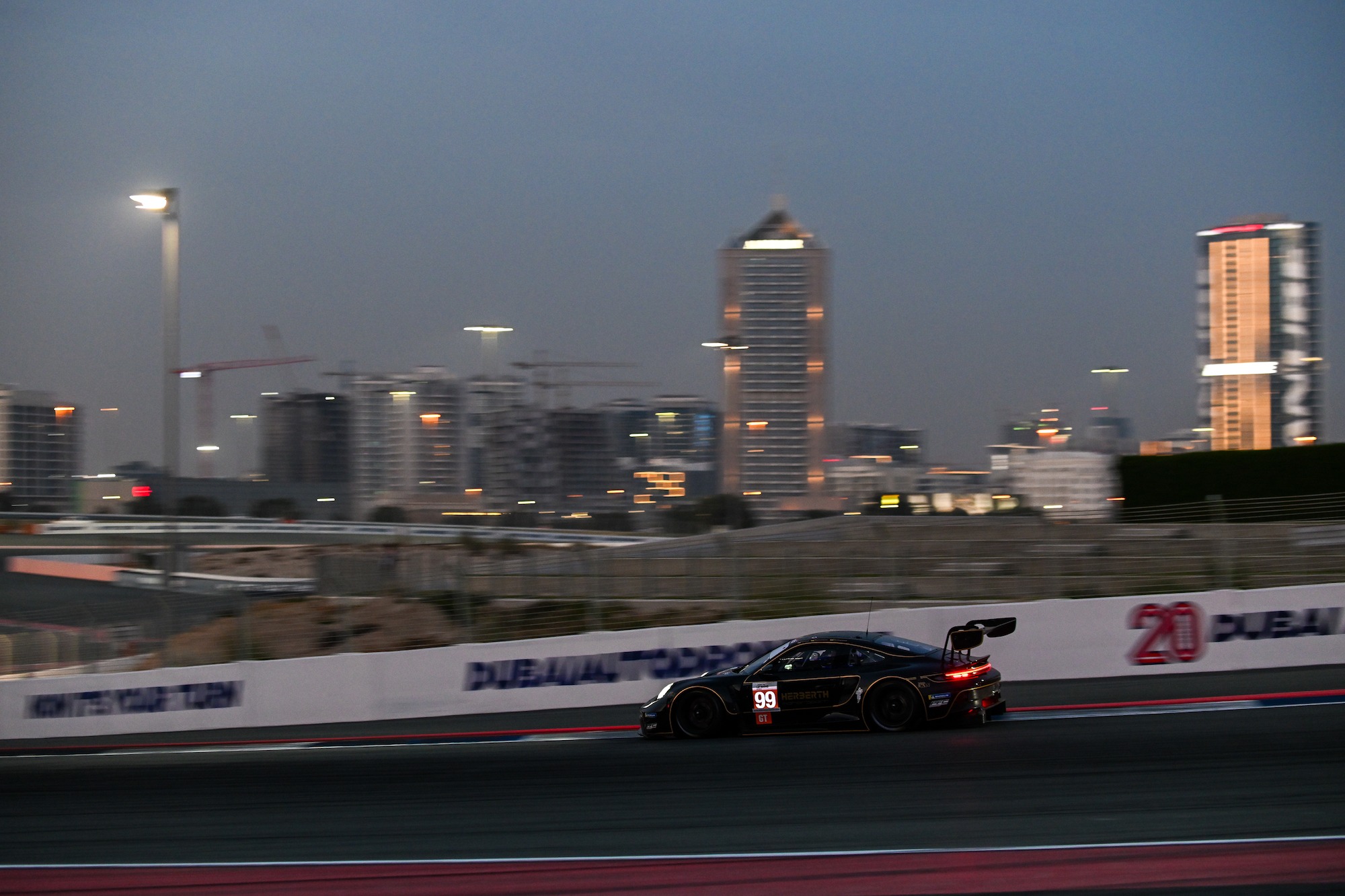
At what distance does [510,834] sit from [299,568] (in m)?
39.1

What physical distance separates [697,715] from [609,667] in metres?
4.86

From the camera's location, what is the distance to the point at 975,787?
8930mm

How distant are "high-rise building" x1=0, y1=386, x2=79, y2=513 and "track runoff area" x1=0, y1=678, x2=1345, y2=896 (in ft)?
505

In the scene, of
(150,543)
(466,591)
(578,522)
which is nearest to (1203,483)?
(578,522)

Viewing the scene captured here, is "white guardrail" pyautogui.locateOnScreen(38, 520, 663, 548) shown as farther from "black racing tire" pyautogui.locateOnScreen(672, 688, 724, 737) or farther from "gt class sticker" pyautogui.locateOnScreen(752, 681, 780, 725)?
"gt class sticker" pyautogui.locateOnScreen(752, 681, 780, 725)

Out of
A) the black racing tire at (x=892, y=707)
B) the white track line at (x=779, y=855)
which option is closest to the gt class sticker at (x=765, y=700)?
the black racing tire at (x=892, y=707)

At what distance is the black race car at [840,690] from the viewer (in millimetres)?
11828

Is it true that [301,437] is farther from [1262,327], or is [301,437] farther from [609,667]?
[609,667]

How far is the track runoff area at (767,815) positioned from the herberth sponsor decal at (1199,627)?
9.34ft

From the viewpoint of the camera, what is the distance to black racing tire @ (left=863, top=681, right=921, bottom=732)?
39.1ft

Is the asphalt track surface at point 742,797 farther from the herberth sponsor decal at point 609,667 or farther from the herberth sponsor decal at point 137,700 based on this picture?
the herberth sponsor decal at point 137,700

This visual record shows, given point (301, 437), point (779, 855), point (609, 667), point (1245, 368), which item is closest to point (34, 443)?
point (301, 437)

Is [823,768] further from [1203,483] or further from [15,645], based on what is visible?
[1203,483]

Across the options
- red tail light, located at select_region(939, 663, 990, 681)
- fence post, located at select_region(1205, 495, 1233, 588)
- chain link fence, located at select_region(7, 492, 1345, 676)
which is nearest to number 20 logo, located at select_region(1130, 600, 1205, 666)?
chain link fence, located at select_region(7, 492, 1345, 676)
